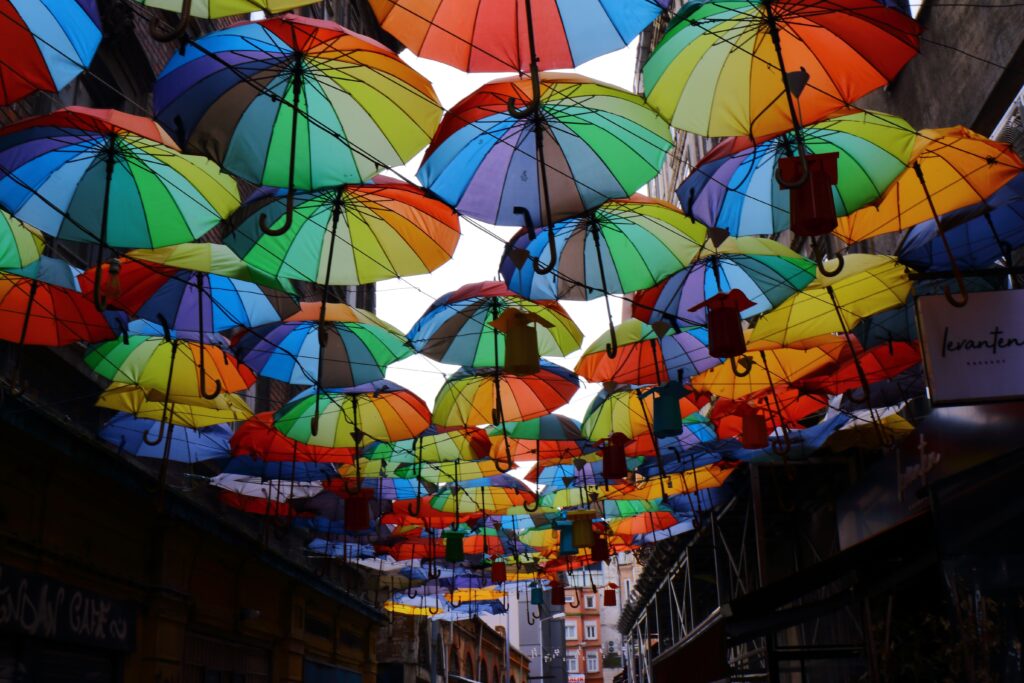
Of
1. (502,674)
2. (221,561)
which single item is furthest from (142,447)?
(502,674)

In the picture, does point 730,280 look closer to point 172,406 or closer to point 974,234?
point 974,234

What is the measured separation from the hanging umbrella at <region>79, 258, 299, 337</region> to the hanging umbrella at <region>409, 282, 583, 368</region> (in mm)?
1446

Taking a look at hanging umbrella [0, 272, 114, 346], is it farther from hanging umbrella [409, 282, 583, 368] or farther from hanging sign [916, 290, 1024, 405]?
hanging sign [916, 290, 1024, 405]

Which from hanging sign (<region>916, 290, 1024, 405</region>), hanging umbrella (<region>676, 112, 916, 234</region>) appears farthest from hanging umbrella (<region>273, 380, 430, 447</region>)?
hanging sign (<region>916, 290, 1024, 405</region>)

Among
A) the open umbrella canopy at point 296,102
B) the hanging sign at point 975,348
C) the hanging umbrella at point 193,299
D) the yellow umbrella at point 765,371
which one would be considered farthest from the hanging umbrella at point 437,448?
the hanging sign at point 975,348

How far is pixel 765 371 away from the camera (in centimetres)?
1140

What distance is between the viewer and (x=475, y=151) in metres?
7.18

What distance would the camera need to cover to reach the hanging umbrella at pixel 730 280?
28.3ft

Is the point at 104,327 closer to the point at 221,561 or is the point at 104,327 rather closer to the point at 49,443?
the point at 49,443

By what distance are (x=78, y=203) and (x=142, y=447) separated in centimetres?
631

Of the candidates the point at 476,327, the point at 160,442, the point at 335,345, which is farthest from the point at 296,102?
the point at 160,442

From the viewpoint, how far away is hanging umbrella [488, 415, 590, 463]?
43.4ft

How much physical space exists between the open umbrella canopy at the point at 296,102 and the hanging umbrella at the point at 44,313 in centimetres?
288

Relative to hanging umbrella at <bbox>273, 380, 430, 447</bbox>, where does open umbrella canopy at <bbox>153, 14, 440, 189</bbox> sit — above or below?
above
